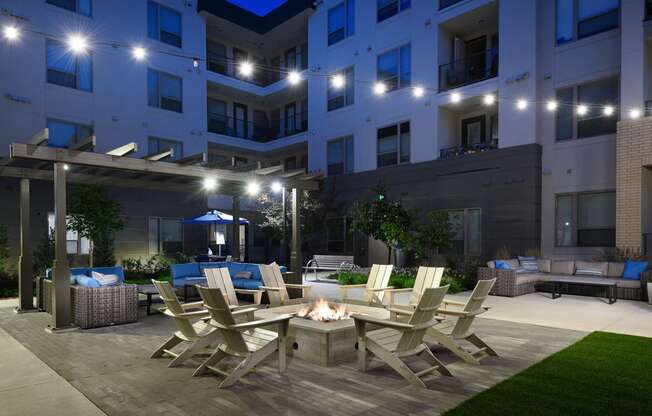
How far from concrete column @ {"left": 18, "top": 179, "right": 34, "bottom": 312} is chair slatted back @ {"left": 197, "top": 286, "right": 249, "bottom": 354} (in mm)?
6355

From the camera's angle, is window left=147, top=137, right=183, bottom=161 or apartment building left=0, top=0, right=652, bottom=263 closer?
apartment building left=0, top=0, right=652, bottom=263

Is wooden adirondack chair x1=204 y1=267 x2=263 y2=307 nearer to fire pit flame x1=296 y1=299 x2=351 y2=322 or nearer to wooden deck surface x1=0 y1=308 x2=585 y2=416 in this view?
wooden deck surface x1=0 y1=308 x2=585 y2=416

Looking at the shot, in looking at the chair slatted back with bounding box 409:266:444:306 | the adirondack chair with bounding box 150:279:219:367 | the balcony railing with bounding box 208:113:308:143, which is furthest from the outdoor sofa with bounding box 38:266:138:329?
the balcony railing with bounding box 208:113:308:143

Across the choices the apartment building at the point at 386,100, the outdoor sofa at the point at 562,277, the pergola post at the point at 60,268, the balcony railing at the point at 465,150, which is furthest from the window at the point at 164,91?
the outdoor sofa at the point at 562,277

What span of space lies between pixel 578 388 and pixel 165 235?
610 inches

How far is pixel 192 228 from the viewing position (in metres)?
17.8

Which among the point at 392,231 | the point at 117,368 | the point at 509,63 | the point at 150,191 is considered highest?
the point at 509,63

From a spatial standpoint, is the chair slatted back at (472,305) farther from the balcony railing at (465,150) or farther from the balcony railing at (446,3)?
the balcony railing at (446,3)

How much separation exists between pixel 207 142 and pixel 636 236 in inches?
626

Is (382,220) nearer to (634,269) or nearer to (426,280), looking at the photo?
(634,269)

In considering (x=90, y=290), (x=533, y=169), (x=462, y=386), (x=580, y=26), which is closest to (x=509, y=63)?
(x=580, y=26)

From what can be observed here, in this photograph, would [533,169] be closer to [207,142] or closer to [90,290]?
[90,290]

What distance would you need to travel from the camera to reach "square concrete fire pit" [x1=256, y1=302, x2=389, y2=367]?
4887 millimetres

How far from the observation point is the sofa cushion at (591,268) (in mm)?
10562
